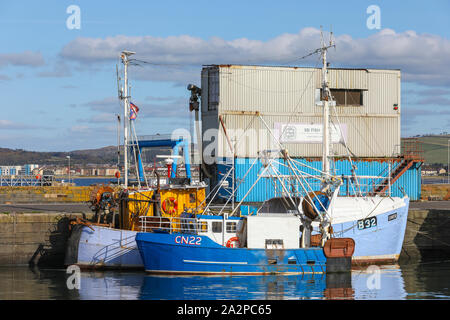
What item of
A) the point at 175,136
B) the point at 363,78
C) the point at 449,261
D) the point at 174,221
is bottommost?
the point at 449,261

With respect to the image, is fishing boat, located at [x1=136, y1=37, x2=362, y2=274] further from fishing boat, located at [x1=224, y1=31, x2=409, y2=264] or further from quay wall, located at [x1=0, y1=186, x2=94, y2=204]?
quay wall, located at [x1=0, y1=186, x2=94, y2=204]

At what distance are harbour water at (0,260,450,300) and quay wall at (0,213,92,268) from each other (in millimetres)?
2353

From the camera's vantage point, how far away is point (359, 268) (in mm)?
33438

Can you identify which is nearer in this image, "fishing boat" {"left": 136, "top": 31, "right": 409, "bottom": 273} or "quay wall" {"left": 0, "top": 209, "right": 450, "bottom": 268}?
"fishing boat" {"left": 136, "top": 31, "right": 409, "bottom": 273}

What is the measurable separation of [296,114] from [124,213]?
1612 cm

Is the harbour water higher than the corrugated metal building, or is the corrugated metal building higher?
the corrugated metal building

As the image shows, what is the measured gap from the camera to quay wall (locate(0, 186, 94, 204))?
165ft

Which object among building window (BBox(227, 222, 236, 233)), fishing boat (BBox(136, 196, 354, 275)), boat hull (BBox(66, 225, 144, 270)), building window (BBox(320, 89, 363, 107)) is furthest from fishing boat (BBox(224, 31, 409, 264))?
building window (BBox(320, 89, 363, 107))

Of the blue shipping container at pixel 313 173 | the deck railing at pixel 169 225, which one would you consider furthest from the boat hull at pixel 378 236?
the blue shipping container at pixel 313 173

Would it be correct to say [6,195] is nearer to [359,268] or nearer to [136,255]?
[136,255]

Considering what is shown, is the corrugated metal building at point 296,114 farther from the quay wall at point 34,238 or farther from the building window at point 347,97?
the quay wall at point 34,238
